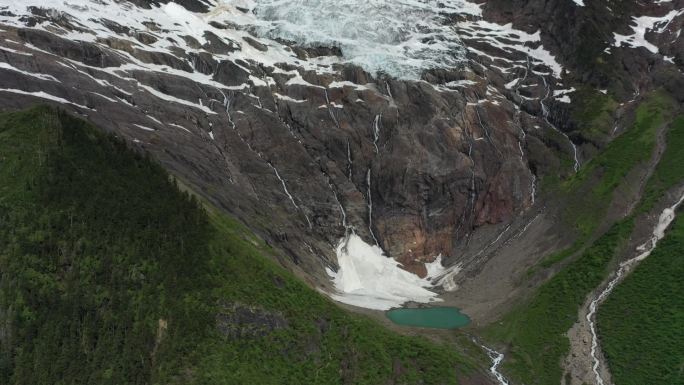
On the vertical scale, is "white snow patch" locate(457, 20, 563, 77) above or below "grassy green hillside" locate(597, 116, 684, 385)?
above

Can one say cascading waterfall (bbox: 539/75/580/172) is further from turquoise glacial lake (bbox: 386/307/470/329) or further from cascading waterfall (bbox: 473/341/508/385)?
cascading waterfall (bbox: 473/341/508/385)

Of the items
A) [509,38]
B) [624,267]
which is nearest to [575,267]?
[624,267]

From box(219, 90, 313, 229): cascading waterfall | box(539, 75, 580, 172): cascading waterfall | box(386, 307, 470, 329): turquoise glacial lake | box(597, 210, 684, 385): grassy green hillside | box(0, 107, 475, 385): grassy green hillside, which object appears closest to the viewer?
box(0, 107, 475, 385): grassy green hillside

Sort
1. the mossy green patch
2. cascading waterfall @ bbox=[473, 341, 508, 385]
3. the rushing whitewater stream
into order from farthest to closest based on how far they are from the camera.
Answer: the mossy green patch, cascading waterfall @ bbox=[473, 341, 508, 385], the rushing whitewater stream

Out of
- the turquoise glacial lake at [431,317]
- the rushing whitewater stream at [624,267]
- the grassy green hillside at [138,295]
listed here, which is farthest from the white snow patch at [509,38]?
the grassy green hillside at [138,295]

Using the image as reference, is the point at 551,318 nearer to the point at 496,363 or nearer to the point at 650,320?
the point at 496,363

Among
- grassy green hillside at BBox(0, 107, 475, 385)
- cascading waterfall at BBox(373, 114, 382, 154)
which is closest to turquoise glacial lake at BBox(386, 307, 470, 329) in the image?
grassy green hillside at BBox(0, 107, 475, 385)

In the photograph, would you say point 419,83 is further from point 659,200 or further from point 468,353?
point 468,353
